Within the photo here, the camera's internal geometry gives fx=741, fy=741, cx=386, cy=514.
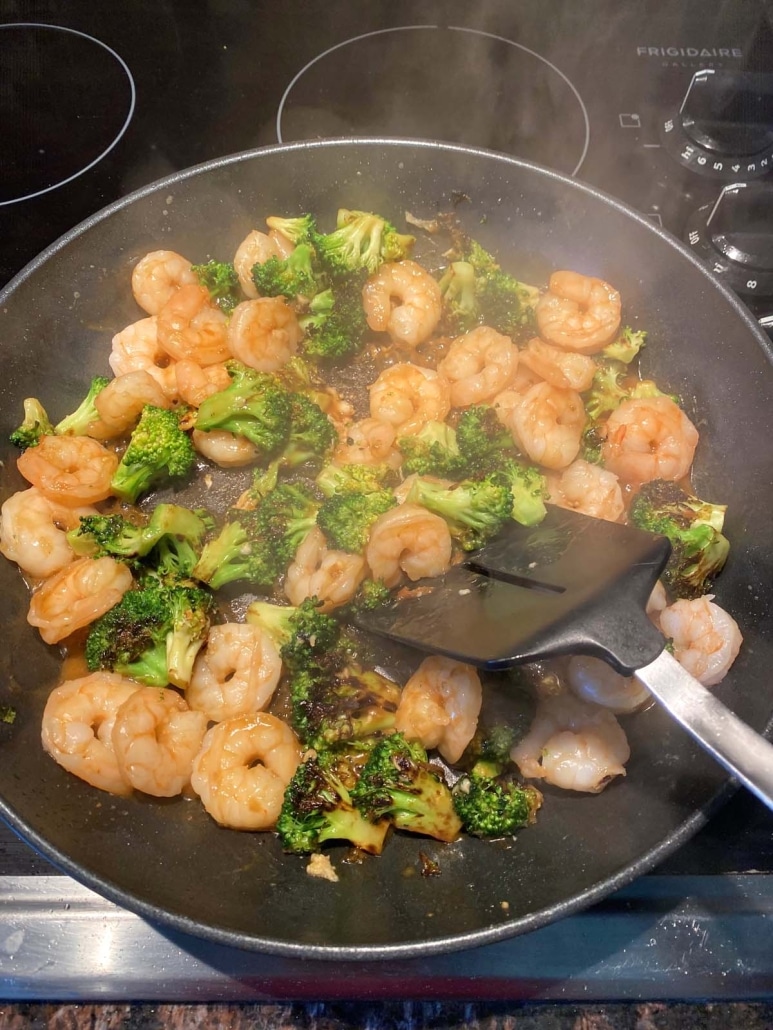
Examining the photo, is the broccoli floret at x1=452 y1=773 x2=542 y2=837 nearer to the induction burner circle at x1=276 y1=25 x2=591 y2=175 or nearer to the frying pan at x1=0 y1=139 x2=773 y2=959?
the frying pan at x1=0 y1=139 x2=773 y2=959

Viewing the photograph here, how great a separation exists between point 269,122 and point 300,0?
98cm

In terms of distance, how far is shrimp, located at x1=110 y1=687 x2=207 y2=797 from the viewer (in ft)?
7.62

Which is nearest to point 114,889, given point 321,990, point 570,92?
point 321,990

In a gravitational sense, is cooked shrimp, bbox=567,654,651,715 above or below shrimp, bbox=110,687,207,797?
above

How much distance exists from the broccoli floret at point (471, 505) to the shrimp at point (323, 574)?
0.35m

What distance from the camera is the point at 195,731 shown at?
248 cm

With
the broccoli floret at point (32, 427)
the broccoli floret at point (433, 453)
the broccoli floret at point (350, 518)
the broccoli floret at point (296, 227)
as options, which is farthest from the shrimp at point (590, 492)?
the broccoli floret at point (32, 427)

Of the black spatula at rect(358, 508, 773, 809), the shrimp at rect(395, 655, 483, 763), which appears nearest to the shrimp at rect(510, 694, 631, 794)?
the shrimp at rect(395, 655, 483, 763)

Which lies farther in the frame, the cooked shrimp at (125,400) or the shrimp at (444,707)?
the cooked shrimp at (125,400)

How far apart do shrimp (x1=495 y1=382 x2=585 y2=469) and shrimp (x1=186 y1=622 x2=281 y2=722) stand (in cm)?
126

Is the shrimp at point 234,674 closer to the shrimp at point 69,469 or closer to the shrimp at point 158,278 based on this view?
the shrimp at point 69,469

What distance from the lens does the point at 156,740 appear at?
7.80ft

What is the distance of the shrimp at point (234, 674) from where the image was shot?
2.58m

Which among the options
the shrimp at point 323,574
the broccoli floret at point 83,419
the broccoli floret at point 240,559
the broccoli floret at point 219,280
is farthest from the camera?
the broccoli floret at point 219,280
